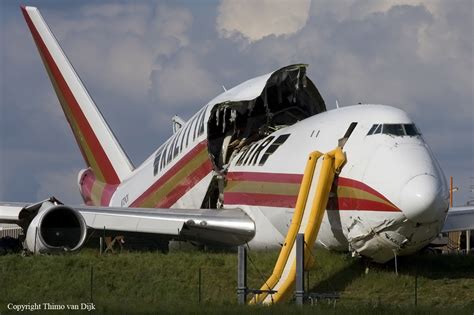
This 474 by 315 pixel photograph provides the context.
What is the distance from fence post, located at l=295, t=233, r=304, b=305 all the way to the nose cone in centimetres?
250

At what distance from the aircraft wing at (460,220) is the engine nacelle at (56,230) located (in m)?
10.5

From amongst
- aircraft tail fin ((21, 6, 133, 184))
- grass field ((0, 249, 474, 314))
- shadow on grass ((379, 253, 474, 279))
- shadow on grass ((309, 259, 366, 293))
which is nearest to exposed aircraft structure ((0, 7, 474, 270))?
shadow on grass ((309, 259, 366, 293))

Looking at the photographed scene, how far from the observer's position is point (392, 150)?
94.8 feet

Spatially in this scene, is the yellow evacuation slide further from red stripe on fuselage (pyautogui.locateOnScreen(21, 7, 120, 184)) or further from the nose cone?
red stripe on fuselage (pyautogui.locateOnScreen(21, 7, 120, 184))

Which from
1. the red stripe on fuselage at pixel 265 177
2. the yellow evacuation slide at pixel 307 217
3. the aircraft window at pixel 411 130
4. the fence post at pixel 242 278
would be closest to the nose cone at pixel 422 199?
the aircraft window at pixel 411 130

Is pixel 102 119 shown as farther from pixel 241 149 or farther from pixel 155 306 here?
pixel 155 306

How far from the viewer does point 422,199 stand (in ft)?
90.1

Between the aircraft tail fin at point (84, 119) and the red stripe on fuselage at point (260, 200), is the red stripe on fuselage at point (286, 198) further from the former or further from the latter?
the aircraft tail fin at point (84, 119)

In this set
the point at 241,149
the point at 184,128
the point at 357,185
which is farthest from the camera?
the point at 184,128

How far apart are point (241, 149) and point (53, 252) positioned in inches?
255

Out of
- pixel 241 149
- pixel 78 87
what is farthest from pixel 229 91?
pixel 78 87

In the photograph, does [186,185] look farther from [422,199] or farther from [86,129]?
[422,199]

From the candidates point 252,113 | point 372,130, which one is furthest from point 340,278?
point 252,113

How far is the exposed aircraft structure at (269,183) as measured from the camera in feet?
93.1
